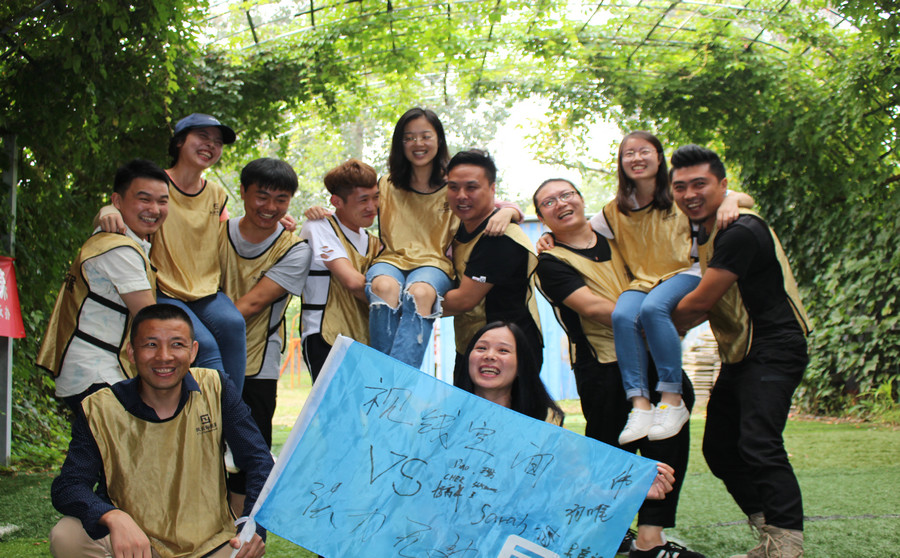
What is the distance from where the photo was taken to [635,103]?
829 centimetres

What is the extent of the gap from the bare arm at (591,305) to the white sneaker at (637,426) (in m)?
0.41

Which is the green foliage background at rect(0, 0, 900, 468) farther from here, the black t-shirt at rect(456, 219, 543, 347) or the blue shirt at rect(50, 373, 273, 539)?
the blue shirt at rect(50, 373, 273, 539)

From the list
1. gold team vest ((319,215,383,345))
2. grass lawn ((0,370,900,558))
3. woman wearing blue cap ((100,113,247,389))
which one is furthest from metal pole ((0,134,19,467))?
gold team vest ((319,215,383,345))

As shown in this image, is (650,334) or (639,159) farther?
(639,159)

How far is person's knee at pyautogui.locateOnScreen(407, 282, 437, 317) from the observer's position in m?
3.19

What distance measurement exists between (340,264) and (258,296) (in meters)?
0.39

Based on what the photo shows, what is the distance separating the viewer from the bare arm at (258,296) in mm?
3408

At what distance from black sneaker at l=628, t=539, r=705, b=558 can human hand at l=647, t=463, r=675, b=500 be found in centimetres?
64

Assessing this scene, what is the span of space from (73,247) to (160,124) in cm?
126

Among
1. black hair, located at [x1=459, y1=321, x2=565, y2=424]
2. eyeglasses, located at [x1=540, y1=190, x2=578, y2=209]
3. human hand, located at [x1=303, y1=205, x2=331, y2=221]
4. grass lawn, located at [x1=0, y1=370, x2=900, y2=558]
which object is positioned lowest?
grass lawn, located at [x1=0, y1=370, x2=900, y2=558]

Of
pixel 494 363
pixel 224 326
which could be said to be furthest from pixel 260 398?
pixel 494 363

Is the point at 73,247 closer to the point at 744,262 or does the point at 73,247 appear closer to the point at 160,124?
the point at 160,124

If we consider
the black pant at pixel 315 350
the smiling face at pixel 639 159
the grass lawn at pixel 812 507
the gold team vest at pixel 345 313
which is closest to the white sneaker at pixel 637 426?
the grass lawn at pixel 812 507

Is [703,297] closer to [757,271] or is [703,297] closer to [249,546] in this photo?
[757,271]
